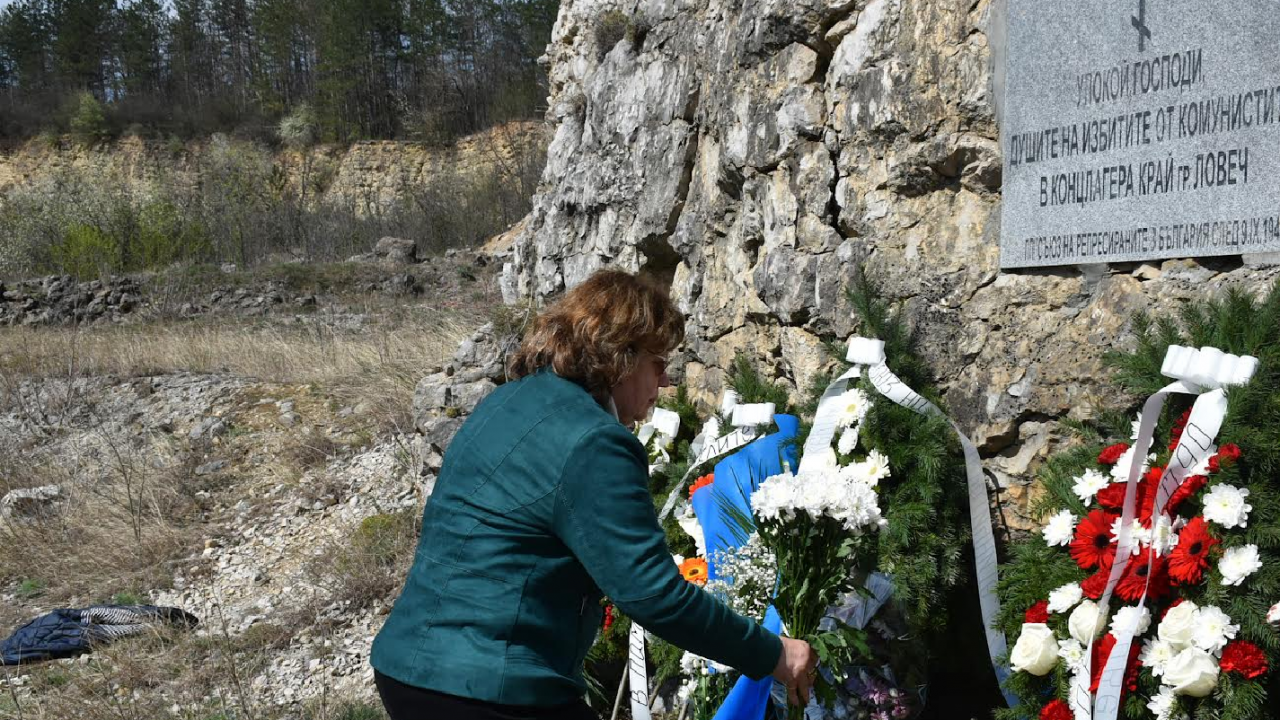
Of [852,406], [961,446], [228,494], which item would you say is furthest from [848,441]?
[228,494]

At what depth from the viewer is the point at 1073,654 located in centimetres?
279

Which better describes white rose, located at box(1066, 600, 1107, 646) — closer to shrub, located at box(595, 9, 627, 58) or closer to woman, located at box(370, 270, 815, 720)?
woman, located at box(370, 270, 815, 720)

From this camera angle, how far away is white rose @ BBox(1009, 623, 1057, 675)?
2.85 metres

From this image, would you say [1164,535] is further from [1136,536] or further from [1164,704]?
[1164,704]

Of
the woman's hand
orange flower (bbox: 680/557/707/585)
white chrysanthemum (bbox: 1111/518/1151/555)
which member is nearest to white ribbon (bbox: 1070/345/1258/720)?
white chrysanthemum (bbox: 1111/518/1151/555)

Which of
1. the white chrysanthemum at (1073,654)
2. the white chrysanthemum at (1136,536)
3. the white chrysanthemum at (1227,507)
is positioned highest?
the white chrysanthemum at (1227,507)

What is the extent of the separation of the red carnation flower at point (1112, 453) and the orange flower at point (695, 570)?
4.21 feet

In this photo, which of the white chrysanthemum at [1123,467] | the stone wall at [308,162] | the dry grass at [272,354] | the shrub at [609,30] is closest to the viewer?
the white chrysanthemum at [1123,467]

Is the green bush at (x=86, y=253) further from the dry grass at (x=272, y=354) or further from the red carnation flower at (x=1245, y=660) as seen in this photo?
the red carnation flower at (x=1245, y=660)

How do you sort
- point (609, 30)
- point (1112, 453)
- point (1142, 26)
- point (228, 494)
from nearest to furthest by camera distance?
point (1112, 453) → point (1142, 26) → point (228, 494) → point (609, 30)

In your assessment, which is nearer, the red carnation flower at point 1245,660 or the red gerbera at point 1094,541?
the red carnation flower at point 1245,660

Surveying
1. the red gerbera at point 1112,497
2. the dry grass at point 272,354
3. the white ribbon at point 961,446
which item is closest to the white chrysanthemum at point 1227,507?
the red gerbera at point 1112,497

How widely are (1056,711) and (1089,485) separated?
634mm

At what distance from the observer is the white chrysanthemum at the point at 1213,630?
2.53 m
